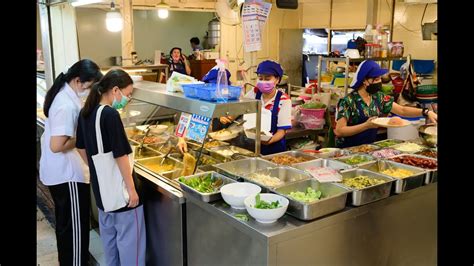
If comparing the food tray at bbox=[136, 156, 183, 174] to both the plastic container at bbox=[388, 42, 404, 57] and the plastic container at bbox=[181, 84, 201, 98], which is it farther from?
the plastic container at bbox=[388, 42, 404, 57]

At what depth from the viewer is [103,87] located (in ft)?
8.52

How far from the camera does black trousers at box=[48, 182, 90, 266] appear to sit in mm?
3092

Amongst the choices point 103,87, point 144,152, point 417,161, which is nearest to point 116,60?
point 144,152

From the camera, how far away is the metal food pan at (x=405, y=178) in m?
2.44

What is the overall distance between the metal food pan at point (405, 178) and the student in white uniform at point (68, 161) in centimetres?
209

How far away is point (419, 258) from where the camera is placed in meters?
2.81

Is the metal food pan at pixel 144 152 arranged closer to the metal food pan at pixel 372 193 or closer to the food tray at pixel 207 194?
the food tray at pixel 207 194

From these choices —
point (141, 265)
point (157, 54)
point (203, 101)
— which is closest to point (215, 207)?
point (203, 101)

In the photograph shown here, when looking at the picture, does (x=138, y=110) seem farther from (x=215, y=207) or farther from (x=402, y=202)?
(x=402, y=202)

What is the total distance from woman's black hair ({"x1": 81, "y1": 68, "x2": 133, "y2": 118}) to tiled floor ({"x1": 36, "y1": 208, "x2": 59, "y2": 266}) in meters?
Answer: 1.47

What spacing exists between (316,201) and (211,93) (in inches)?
39.3

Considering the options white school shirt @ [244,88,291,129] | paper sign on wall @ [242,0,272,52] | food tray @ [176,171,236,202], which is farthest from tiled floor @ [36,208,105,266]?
paper sign on wall @ [242,0,272,52]

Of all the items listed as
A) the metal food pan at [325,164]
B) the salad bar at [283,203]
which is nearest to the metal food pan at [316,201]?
the salad bar at [283,203]
